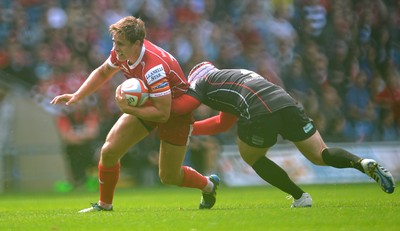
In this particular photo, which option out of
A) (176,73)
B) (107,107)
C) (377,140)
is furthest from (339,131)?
(176,73)

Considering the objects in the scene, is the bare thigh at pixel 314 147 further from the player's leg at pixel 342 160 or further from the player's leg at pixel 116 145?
the player's leg at pixel 116 145

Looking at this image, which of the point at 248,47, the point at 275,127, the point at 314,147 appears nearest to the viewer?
the point at 314,147

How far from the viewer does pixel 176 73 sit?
910cm

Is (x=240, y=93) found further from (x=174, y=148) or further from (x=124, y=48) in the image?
(x=124, y=48)

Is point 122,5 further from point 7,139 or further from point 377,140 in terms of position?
point 377,140

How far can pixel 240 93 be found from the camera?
9016 millimetres

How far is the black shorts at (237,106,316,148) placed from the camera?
8.91 m

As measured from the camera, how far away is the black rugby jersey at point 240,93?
29.4 feet

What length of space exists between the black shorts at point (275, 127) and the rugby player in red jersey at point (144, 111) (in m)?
0.67

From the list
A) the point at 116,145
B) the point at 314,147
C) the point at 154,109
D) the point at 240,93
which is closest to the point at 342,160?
the point at 314,147

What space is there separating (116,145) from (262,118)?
4.73ft

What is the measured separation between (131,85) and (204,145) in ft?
25.0

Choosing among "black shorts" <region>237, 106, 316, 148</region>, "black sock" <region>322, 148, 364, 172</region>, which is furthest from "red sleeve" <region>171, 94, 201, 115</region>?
"black sock" <region>322, 148, 364, 172</region>

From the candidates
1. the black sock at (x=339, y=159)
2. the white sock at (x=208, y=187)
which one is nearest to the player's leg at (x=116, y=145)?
the white sock at (x=208, y=187)
